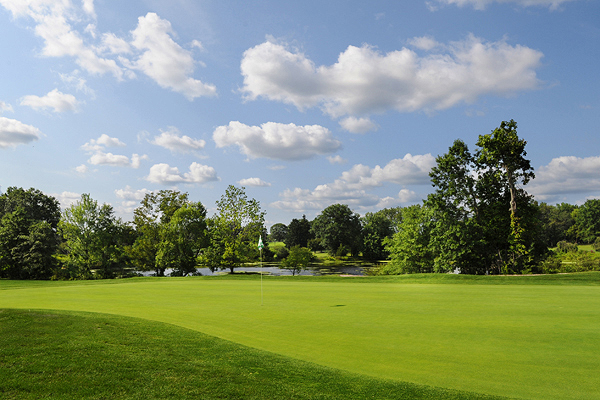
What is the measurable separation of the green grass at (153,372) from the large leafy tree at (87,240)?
38.1 m

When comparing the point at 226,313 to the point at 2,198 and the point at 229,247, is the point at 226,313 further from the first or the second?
the point at 2,198

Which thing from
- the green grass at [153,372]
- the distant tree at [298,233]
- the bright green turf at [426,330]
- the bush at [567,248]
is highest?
the distant tree at [298,233]

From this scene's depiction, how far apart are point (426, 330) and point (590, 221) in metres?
127

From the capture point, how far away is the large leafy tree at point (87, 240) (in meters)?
41.0

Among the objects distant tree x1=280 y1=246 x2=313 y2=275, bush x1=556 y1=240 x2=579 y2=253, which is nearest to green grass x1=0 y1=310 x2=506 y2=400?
distant tree x1=280 y1=246 x2=313 y2=275

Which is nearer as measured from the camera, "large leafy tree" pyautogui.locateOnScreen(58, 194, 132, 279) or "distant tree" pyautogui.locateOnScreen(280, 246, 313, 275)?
"large leafy tree" pyautogui.locateOnScreen(58, 194, 132, 279)

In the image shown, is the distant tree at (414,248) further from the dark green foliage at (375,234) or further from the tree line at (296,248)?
the dark green foliage at (375,234)

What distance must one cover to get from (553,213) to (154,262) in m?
141

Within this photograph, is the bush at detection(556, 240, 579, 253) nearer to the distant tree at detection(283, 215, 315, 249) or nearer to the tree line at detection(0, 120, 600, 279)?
the tree line at detection(0, 120, 600, 279)

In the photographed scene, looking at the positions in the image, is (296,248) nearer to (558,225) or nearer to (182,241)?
(182,241)

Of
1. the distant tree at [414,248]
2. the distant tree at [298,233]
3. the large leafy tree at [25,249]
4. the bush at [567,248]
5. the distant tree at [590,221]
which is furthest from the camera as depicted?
the distant tree at [298,233]

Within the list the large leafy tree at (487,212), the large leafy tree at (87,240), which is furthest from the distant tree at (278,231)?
the large leafy tree at (487,212)

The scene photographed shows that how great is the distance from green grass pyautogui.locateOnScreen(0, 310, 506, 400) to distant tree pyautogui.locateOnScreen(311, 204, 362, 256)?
7901cm

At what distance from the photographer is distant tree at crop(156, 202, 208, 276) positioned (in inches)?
1741
